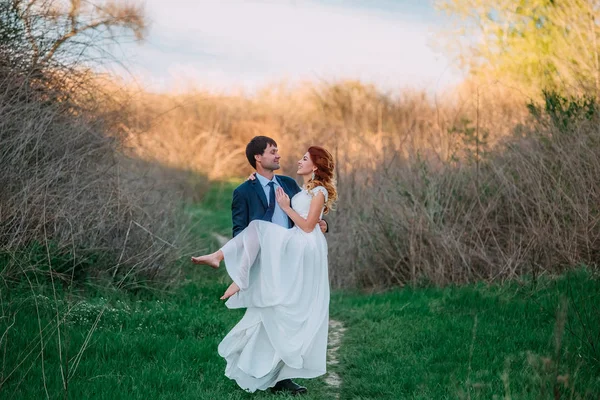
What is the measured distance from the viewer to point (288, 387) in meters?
5.51

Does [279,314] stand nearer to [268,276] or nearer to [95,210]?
[268,276]

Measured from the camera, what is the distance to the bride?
17.0 ft

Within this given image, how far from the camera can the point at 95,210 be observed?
8.52m

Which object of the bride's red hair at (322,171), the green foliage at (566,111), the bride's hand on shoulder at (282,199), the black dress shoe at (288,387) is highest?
the green foliage at (566,111)

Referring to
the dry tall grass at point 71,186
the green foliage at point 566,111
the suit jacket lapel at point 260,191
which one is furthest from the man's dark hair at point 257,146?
the green foliage at point 566,111

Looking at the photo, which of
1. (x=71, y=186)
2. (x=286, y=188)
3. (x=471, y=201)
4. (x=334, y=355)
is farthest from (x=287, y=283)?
(x=471, y=201)

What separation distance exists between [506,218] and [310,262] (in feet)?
18.1

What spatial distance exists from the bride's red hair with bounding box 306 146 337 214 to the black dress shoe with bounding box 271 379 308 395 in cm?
151

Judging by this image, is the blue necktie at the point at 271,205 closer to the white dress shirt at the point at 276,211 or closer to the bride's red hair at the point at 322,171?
the white dress shirt at the point at 276,211

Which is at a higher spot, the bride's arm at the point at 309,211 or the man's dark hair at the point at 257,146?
the man's dark hair at the point at 257,146

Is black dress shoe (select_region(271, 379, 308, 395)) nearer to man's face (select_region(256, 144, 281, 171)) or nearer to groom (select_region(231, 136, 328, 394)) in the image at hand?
groom (select_region(231, 136, 328, 394))

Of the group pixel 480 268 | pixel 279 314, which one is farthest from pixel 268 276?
pixel 480 268

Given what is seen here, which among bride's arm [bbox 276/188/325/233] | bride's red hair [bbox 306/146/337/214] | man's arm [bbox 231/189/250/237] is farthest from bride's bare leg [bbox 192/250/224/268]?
bride's red hair [bbox 306/146/337/214]

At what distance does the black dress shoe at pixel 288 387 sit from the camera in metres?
5.48
